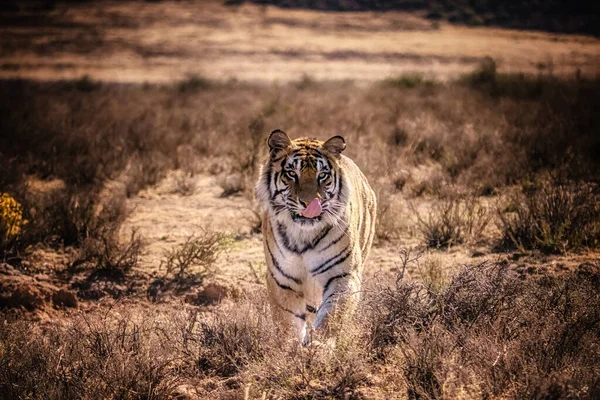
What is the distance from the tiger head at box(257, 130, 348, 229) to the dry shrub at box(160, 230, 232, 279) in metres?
2.73

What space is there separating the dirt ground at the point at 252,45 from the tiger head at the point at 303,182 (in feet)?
92.4

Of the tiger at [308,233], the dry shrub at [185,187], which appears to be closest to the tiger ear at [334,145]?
the tiger at [308,233]

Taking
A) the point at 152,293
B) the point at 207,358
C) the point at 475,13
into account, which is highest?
the point at 475,13

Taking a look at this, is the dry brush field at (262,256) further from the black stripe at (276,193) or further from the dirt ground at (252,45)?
the dirt ground at (252,45)

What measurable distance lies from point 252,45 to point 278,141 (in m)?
39.6

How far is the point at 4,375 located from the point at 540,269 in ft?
18.6

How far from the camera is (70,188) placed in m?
10.5

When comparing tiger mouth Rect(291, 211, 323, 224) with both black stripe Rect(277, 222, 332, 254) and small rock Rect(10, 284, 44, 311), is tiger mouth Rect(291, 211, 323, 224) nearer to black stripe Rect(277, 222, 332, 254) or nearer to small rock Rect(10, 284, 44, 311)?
black stripe Rect(277, 222, 332, 254)

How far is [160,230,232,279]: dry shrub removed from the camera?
25.9ft

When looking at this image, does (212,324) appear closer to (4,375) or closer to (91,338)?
(91,338)

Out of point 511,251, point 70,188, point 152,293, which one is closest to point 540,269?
point 511,251

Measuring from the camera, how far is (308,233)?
5.16 meters

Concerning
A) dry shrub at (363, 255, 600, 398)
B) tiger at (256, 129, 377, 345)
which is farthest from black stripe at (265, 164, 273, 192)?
dry shrub at (363, 255, 600, 398)

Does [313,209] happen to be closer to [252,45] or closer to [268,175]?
[268,175]
